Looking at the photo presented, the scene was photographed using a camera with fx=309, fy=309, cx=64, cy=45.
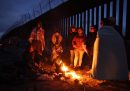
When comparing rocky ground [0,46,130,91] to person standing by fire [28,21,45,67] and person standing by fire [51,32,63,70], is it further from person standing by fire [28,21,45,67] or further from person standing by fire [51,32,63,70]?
person standing by fire [51,32,63,70]

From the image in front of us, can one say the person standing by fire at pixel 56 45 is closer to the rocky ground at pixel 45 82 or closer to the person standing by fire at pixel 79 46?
the person standing by fire at pixel 79 46

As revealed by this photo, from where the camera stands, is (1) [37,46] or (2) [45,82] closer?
(2) [45,82]

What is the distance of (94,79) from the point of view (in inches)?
428

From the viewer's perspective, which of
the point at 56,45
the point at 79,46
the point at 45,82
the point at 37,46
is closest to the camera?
the point at 45,82

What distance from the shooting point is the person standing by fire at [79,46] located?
13797mm


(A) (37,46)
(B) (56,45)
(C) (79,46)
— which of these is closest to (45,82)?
(C) (79,46)

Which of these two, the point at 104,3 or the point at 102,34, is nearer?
the point at 102,34

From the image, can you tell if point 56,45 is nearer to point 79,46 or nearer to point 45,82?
point 79,46

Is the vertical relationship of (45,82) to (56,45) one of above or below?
below

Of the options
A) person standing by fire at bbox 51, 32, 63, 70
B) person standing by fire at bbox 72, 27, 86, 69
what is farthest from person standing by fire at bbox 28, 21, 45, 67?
person standing by fire at bbox 72, 27, 86, 69

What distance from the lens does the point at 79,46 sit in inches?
550

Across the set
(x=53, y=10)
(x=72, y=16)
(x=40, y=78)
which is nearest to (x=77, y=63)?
(x=40, y=78)

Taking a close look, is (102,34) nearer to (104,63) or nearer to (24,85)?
(104,63)

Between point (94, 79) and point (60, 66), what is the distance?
263 cm
